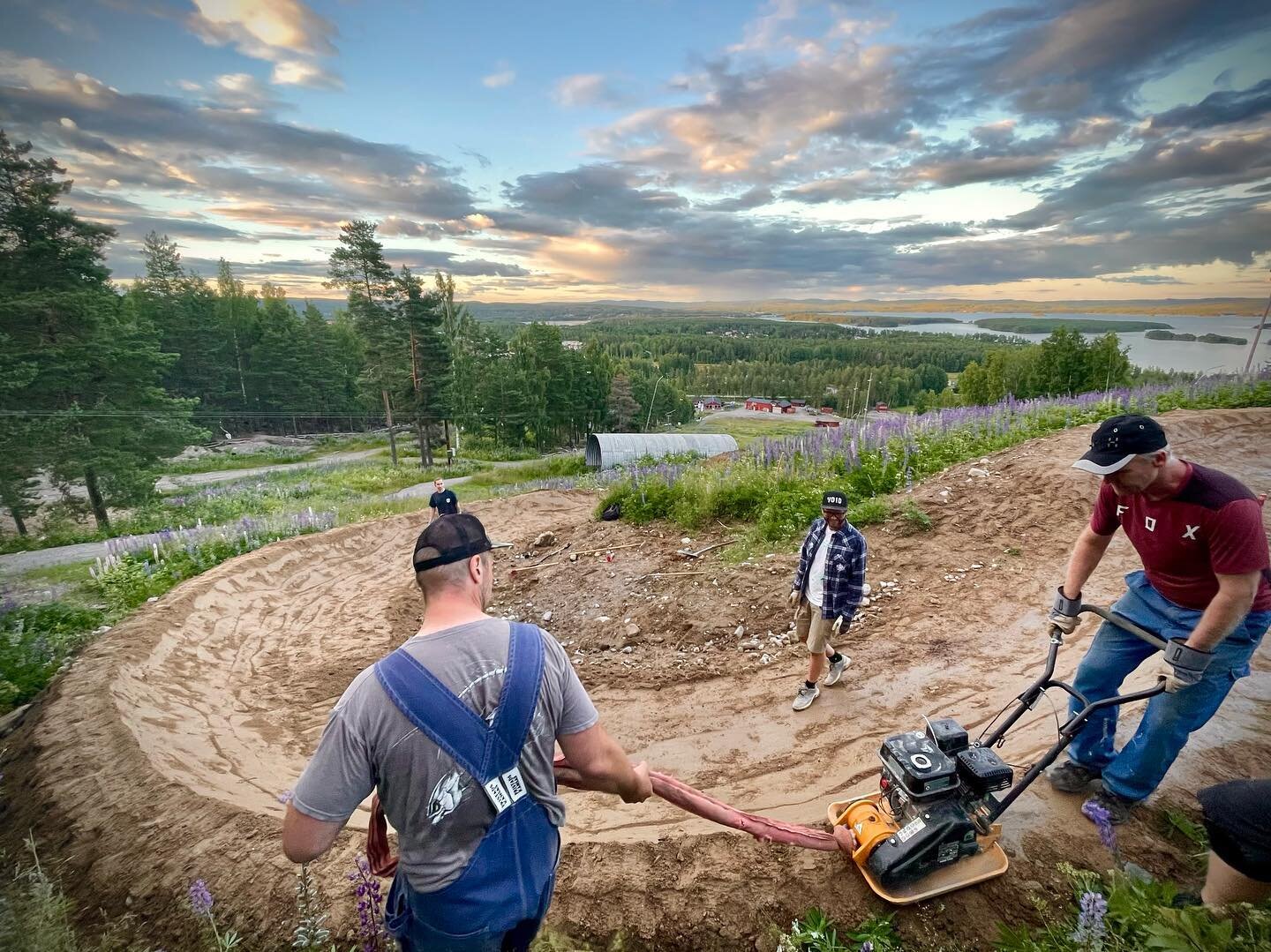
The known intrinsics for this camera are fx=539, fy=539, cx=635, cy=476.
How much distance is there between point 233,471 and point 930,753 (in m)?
37.4

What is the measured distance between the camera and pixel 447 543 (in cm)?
197

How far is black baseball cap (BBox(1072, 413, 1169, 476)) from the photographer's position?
2.84 m

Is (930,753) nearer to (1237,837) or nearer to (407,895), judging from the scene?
(1237,837)

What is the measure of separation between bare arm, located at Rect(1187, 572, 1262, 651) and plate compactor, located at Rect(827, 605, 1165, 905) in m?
0.26

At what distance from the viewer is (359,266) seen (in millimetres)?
30469

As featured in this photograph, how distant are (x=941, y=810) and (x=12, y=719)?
9.20m

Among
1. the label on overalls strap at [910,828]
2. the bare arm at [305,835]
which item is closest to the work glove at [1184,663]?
the label on overalls strap at [910,828]

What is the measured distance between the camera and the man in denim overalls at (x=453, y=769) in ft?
5.76

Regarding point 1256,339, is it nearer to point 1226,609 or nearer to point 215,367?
point 1226,609

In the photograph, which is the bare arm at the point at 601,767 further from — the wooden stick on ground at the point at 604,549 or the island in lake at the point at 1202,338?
the island in lake at the point at 1202,338

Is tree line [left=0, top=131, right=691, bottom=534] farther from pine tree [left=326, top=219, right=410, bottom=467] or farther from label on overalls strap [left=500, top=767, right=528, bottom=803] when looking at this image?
label on overalls strap [left=500, top=767, right=528, bottom=803]

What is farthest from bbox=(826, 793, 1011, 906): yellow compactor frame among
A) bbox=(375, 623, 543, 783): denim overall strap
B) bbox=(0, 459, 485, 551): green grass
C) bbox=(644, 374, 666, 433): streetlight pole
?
bbox=(644, 374, 666, 433): streetlight pole

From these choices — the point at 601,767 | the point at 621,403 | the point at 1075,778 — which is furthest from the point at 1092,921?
the point at 621,403

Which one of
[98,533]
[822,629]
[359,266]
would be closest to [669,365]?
[359,266]
